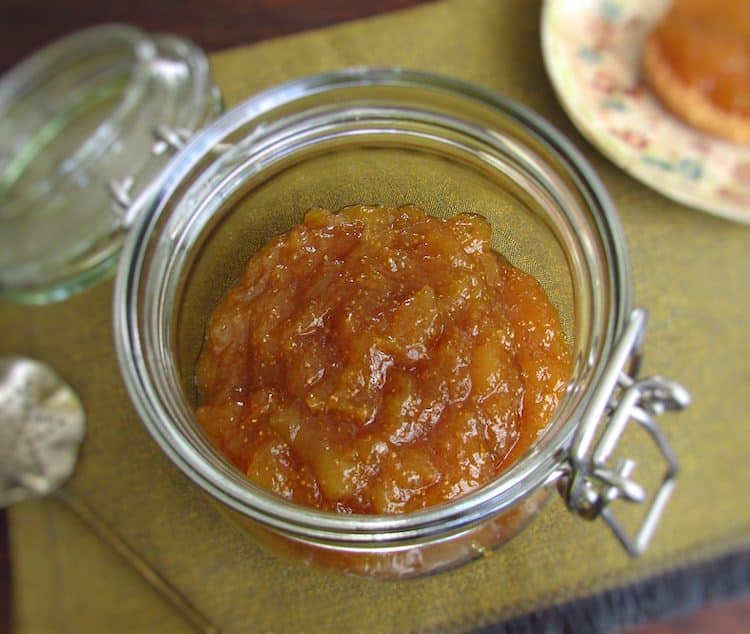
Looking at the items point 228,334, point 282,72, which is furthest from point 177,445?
point 282,72

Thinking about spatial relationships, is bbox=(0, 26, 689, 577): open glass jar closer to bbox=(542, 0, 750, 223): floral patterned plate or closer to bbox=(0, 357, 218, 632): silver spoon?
bbox=(0, 357, 218, 632): silver spoon

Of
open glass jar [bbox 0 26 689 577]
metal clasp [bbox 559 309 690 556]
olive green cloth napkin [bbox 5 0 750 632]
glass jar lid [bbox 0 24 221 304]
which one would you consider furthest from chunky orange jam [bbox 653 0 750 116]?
glass jar lid [bbox 0 24 221 304]

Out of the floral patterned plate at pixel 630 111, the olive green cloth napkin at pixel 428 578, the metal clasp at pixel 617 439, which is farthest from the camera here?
the floral patterned plate at pixel 630 111

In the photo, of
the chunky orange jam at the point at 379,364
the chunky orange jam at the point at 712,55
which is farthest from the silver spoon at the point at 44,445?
the chunky orange jam at the point at 712,55

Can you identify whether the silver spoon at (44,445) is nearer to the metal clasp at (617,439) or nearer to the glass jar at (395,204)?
the glass jar at (395,204)

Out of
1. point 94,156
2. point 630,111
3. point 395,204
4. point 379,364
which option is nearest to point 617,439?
point 379,364

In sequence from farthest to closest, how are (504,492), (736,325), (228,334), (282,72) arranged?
(282,72) → (736,325) → (228,334) → (504,492)

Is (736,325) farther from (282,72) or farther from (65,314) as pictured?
(65,314)
